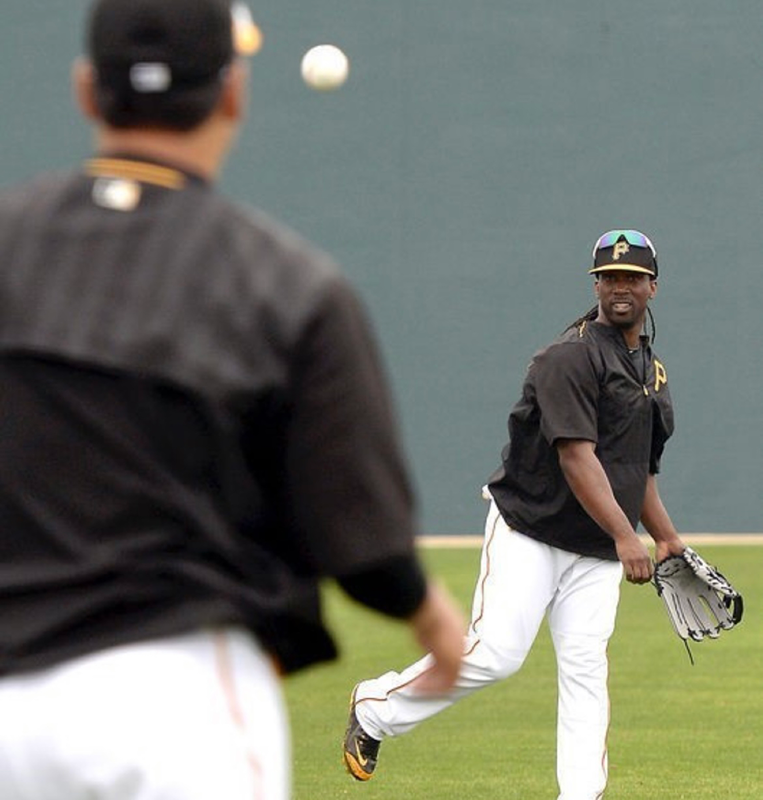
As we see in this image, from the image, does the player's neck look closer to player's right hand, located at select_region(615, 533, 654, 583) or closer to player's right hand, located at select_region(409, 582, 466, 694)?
player's right hand, located at select_region(409, 582, 466, 694)

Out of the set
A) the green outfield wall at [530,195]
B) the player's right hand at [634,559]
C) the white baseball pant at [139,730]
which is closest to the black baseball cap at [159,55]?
the white baseball pant at [139,730]

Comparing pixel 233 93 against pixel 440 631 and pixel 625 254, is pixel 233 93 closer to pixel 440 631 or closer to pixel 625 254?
pixel 440 631

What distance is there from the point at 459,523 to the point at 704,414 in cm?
245

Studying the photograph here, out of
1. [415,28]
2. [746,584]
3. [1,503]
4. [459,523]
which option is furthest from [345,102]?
[1,503]

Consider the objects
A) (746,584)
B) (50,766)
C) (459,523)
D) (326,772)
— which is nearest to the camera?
(50,766)

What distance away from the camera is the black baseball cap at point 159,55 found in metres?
2.57

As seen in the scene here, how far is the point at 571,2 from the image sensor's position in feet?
60.3

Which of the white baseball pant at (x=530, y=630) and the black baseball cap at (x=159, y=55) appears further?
the white baseball pant at (x=530, y=630)

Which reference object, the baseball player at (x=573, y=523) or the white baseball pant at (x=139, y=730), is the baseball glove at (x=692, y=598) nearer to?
the baseball player at (x=573, y=523)

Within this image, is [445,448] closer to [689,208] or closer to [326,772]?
[689,208]

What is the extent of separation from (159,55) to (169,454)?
0.51 meters

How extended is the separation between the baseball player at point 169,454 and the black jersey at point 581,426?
441 centimetres

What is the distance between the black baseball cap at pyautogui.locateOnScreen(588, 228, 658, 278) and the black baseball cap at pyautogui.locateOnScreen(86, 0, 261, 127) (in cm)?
487

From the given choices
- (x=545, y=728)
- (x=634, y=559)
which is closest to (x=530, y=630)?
(x=634, y=559)
